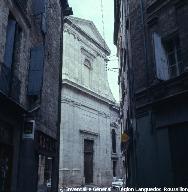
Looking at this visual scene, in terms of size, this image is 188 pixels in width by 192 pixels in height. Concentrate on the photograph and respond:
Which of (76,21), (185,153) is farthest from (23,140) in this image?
(76,21)

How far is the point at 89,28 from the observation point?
30.2m

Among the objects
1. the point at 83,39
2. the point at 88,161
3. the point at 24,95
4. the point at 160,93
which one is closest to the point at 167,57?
the point at 160,93

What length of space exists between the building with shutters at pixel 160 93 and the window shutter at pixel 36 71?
350 cm

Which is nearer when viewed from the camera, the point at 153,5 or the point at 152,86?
the point at 152,86

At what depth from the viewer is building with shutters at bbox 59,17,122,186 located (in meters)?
23.0

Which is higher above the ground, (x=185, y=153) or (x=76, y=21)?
(x=76, y=21)

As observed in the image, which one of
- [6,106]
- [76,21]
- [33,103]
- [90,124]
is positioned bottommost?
[6,106]

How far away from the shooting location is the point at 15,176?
8633mm

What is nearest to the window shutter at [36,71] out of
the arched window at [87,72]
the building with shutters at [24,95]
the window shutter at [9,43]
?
the building with shutters at [24,95]

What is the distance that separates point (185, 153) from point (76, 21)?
2116cm

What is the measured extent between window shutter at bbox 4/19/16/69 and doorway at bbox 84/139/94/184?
17.9m

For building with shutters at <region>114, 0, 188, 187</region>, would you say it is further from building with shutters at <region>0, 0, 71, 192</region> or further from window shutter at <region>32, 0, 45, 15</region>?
window shutter at <region>32, 0, 45, 15</region>

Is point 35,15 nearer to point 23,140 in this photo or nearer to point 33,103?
point 33,103

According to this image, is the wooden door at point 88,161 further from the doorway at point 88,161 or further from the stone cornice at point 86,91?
the stone cornice at point 86,91
